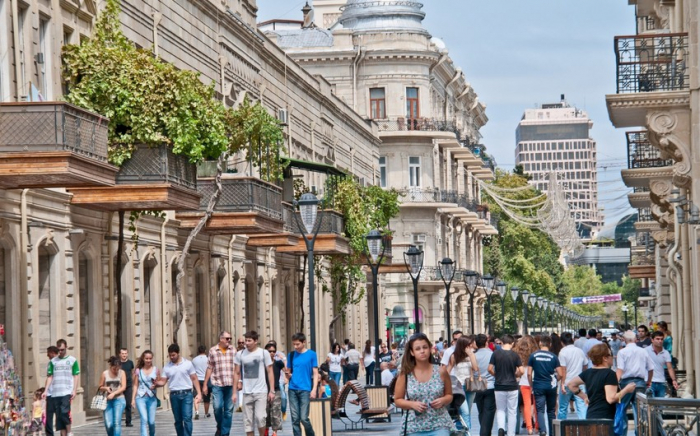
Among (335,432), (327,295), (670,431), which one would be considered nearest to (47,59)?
(335,432)

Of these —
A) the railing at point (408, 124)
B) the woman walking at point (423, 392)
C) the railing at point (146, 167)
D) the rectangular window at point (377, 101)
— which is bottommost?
the woman walking at point (423, 392)

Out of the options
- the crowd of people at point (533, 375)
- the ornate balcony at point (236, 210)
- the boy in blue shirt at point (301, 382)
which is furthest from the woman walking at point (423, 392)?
the ornate balcony at point (236, 210)

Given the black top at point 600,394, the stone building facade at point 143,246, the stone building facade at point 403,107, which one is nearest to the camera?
the black top at point 600,394

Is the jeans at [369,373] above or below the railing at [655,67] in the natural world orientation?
below

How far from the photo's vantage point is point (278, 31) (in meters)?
71.8

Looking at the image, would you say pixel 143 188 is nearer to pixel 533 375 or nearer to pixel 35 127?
pixel 35 127

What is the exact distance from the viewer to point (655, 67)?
24.3 m

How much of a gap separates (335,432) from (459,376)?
4725 millimetres

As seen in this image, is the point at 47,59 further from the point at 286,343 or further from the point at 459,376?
the point at 286,343

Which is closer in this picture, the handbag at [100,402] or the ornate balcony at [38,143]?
the ornate balcony at [38,143]

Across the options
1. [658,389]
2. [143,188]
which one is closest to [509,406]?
[658,389]

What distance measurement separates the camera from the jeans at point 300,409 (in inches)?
827

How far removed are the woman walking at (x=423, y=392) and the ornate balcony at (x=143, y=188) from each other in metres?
14.7

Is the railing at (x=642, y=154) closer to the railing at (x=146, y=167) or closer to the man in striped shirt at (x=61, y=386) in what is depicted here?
the railing at (x=146, y=167)
